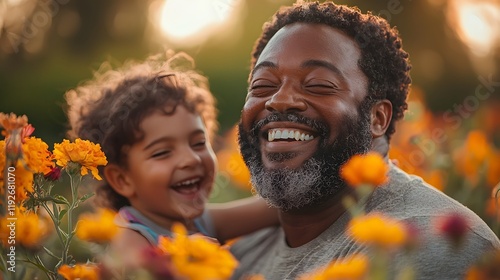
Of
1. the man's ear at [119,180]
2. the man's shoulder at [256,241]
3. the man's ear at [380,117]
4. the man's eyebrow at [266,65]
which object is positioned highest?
the man's eyebrow at [266,65]

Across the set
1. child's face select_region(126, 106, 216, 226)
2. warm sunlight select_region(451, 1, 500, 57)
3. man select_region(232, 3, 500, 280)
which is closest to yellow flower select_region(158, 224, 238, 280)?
man select_region(232, 3, 500, 280)

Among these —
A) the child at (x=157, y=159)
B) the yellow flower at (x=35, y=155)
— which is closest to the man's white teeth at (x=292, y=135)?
the child at (x=157, y=159)

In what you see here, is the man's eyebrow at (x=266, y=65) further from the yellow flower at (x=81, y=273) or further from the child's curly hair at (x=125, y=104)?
the yellow flower at (x=81, y=273)

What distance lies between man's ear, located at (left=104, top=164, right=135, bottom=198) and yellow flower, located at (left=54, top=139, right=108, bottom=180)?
0.97 meters

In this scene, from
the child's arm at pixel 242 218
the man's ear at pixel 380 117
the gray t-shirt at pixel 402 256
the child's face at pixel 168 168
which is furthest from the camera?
the child's arm at pixel 242 218

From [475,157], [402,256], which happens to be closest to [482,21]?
[475,157]

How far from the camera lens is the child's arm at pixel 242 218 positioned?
3080 mm

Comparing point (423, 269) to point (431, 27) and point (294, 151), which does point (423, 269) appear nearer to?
point (294, 151)

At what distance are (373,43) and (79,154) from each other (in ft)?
4.15

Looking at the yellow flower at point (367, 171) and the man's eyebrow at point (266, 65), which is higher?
the man's eyebrow at point (266, 65)

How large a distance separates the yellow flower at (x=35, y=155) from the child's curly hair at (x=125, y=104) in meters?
1.01

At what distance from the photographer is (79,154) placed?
6.22 ft

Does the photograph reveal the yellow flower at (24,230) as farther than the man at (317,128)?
No

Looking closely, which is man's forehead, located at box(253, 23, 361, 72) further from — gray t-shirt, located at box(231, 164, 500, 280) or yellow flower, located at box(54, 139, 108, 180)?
yellow flower, located at box(54, 139, 108, 180)
